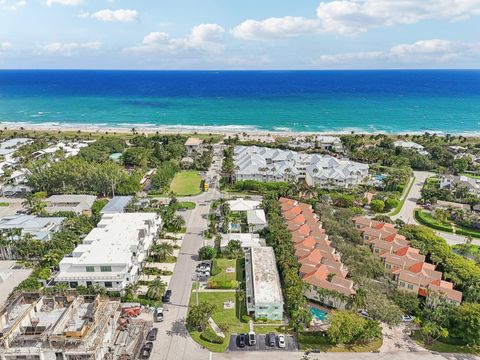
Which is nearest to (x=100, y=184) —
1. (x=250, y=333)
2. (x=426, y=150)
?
(x=250, y=333)

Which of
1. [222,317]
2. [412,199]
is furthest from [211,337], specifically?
[412,199]

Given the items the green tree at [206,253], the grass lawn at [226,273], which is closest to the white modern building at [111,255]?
the green tree at [206,253]

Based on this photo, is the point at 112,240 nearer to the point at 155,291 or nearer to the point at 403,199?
the point at 155,291

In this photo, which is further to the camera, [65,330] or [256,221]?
[256,221]

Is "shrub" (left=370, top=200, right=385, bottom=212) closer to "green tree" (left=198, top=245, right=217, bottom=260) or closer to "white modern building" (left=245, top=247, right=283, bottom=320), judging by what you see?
"white modern building" (left=245, top=247, right=283, bottom=320)

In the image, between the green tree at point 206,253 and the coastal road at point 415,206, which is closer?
the green tree at point 206,253

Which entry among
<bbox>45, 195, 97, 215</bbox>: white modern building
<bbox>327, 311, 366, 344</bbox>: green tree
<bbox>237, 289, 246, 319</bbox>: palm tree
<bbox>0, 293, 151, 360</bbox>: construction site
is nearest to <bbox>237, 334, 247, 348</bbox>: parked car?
<bbox>237, 289, 246, 319</bbox>: palm tree

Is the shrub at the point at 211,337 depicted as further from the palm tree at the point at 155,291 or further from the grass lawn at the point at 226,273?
the grass lawn at the point at 226,273
